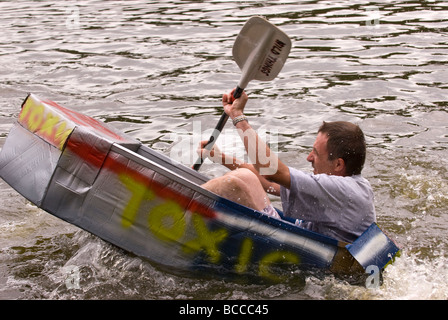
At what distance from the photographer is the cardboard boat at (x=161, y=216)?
3.86 meters

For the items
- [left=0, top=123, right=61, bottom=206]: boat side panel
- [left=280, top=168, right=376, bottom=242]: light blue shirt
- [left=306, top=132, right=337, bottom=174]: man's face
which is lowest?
[left=280, top=168, right=376, bottom=242]: light blue shirt

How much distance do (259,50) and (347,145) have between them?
0.88 meters

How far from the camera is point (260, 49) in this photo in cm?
441

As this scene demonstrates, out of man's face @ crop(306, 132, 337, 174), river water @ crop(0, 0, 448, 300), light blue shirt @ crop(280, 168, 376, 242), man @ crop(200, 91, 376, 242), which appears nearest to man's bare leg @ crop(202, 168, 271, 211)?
man @ crop(200, 91, 376, 242)

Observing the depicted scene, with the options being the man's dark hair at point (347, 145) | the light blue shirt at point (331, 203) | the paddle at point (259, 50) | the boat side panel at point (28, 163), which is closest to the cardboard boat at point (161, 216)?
the boat side panel at point (28, 163)

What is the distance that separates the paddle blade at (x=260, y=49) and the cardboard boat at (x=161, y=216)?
2.88ft

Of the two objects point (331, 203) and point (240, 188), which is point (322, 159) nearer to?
point (331, 203)

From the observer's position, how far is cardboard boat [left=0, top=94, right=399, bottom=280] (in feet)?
12.7

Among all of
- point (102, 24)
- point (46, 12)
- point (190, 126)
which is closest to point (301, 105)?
point (190, 126)

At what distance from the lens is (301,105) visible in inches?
307

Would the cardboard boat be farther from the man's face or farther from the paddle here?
the paddle

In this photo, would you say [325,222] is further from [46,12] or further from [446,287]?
[46,12]

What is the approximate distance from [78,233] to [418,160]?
3.22 meters

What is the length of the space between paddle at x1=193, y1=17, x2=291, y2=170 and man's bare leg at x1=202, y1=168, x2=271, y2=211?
0.43 metres
